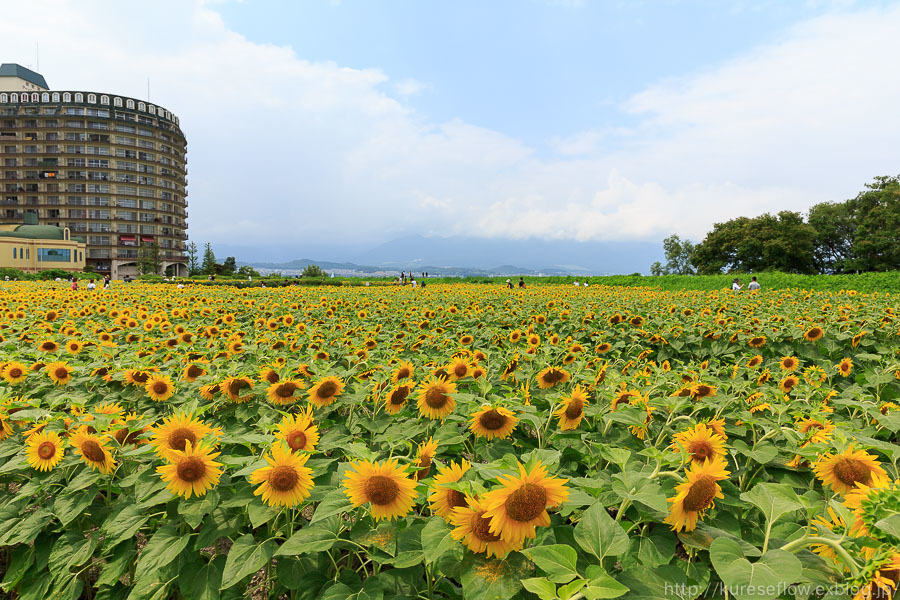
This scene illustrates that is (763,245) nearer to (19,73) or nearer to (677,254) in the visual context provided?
(677,254)

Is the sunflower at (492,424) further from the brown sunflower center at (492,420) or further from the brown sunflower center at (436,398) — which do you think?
the brown sunflower center at (436,398)

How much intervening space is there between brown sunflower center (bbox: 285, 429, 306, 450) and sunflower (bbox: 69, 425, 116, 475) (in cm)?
82

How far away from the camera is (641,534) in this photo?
1331 millimetres

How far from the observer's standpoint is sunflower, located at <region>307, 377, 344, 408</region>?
250cm

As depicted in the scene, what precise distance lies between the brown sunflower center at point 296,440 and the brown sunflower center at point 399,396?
69 cm

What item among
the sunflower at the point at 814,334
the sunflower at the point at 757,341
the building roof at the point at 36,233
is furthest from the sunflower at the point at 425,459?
the building roof at the point at 36,233

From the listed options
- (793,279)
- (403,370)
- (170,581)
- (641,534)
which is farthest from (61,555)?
(793,279)

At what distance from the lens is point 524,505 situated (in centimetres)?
115

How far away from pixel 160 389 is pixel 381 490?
2216 mm

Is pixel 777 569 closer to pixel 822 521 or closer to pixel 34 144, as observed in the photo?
pixel 822 521

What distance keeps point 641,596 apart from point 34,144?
400ft

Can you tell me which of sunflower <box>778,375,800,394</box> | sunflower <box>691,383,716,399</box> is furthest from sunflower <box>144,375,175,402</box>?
sunflower <box>778,375,800,394</box>

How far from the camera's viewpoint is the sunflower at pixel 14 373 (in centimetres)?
310

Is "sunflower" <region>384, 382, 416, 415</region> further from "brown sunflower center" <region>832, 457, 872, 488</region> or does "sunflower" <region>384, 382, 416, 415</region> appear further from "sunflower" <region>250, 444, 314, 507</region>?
"brown sunflower center" <region>832, 457, 872, 488</region>
